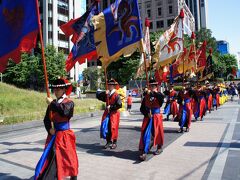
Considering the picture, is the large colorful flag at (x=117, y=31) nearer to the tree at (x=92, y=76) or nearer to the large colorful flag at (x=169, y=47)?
the large colorful flag at (x=169, y=47)

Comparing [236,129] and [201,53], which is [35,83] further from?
[236,129]

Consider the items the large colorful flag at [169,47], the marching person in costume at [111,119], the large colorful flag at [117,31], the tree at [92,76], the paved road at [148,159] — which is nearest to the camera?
the paved road at [148,159]

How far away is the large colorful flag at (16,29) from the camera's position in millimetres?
5258

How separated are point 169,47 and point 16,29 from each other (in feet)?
26.5

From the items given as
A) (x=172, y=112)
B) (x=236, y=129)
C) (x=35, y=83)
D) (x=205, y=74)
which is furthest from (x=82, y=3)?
(x=236, y=129)

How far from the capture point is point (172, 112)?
45.9 feet

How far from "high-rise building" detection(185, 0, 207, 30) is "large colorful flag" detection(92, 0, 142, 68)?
11478 cm

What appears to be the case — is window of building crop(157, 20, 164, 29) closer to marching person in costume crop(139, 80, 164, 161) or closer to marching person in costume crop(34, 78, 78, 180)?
marching person in costume crop(139, 80, 164, 161)

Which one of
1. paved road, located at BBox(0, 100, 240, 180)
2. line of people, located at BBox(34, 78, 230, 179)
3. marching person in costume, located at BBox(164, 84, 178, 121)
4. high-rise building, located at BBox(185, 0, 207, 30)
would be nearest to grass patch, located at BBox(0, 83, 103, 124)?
paved road, located at BBox(0, 100, 240, 180)

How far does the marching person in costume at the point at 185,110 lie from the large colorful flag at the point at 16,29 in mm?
6503

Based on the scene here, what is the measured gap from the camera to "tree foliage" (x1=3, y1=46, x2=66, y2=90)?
36906 mm

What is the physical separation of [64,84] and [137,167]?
2.43 meters

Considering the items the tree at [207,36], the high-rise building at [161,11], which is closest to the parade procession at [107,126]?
the tree at [207,36]

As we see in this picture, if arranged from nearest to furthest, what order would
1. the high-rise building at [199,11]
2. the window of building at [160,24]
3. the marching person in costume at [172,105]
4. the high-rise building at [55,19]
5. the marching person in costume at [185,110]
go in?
the marching person in costume at [185,110] < the marching person in costume at [172,105] < the high-rise building at [55,19] < the window of building at [160,24] < the high-rise building at [199,11]
